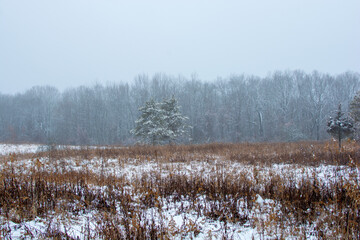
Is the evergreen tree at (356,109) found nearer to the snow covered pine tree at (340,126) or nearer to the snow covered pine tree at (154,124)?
Result: the snow covered pine tree at (340,126)

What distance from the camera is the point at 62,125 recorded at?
162 feet

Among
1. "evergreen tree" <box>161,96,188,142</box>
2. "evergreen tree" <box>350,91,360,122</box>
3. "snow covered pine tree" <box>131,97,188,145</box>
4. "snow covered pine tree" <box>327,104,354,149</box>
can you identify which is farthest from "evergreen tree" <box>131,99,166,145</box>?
"evergreen tree" <box>350,91,360,122</box>

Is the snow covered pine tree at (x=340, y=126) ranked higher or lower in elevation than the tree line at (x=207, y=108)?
lower

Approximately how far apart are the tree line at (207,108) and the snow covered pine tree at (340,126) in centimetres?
2632

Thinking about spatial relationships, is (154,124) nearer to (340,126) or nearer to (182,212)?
(340,126)

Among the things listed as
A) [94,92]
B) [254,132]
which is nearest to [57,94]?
[94,92]

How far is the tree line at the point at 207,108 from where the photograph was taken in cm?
4069

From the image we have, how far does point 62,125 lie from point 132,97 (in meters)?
17.9

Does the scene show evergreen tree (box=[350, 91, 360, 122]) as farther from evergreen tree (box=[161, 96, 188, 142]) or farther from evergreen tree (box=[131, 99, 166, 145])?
evergreen tree (box=[131, 99, 166, 145])

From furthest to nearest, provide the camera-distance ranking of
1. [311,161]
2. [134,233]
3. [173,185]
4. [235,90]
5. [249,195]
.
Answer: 1. [235,90]
2. [311,161]
3. [173,185]
4. [249,195]
5. [134,233]

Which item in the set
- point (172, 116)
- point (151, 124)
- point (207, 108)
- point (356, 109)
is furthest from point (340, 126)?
point (207, 108)

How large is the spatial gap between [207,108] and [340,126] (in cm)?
3335

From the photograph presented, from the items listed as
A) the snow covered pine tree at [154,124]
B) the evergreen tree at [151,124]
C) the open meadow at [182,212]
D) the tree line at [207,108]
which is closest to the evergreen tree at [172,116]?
the snow covered pine tree at [154,124]

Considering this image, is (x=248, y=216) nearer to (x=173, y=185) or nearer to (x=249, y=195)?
(x=249, y=195)
